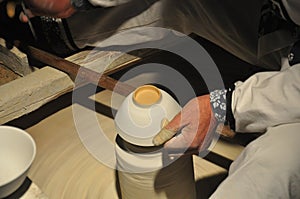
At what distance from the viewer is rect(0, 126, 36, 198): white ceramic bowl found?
3.70 ft

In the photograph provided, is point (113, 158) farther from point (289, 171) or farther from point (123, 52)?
point (289, 171)

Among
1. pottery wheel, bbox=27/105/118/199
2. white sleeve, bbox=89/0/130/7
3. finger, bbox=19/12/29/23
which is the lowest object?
pottery wheel, bbox=27/105/118/199

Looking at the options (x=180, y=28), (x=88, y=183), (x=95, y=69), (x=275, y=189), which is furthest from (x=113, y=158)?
(x=275, y=189)

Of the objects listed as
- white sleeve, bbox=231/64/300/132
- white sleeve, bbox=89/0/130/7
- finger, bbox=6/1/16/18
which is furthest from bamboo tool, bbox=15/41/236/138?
white sleeve, bbox=231/64/300/132

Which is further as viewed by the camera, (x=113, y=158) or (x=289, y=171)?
(x=113, y=158)

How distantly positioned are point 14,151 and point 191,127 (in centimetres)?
47

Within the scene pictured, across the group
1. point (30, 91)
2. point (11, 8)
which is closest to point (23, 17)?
point (11, 8)

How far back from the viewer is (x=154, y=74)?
1.65m

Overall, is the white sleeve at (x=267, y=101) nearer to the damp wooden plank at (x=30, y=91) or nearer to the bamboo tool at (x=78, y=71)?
the bamboo tool at (x=78, y=71)

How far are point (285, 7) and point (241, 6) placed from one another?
385 millimetres

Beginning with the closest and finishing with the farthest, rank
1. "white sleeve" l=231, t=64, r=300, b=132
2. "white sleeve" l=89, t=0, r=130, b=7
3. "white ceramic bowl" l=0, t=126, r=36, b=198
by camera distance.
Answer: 1. "white sleeve" l=231, t=64, r=300, b=132
2. "white ceramic bowl" l=0, t=126, r=36, b=198
3. "white sleeve" l=89, t=0, r=130, b=7

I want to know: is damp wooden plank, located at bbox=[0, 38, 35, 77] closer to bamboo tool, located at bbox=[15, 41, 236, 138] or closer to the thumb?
bamboo tool, located at bbox=[15, 41, 236, 138]

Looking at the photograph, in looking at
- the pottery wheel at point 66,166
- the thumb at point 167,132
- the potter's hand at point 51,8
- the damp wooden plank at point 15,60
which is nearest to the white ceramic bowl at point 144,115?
the thumb at point 167,132

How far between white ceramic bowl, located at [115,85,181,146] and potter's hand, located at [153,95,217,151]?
0.02m
